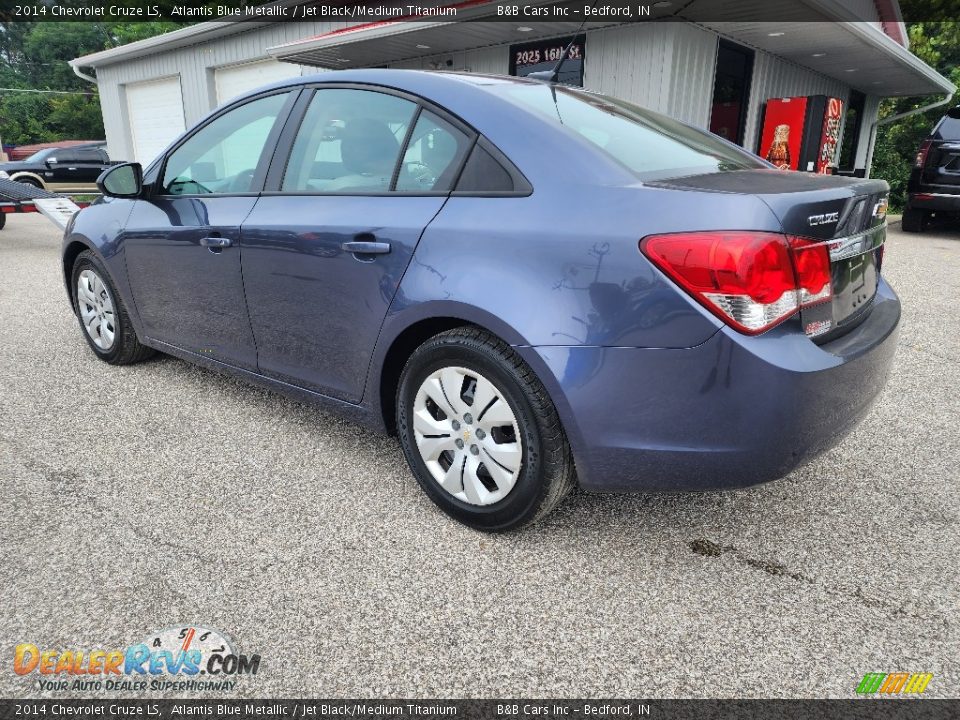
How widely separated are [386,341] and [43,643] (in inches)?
50.4

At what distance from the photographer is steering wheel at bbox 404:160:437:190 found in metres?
2.31

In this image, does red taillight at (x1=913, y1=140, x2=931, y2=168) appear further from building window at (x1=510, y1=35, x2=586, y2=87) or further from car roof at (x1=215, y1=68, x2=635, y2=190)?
car roof at (x1=215, y1=68, x2=635, y2=190)

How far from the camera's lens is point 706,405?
1.80m

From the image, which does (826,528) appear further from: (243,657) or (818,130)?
(818,130)

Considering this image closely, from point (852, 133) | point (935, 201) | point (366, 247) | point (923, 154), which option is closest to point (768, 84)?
point (923, 154)

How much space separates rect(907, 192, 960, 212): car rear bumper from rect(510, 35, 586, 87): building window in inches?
216

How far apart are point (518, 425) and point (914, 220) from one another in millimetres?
11809

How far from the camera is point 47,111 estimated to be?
45.5m

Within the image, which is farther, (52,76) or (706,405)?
(52,76)

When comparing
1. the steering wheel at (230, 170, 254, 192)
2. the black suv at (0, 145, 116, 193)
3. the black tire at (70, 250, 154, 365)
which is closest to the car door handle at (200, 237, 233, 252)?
the steering wheel at (230, 170, 254, 192)

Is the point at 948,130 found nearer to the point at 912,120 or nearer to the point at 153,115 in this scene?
the point at 912,120

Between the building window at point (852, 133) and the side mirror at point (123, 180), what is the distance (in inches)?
669

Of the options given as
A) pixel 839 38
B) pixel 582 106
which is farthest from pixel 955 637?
pixel 839 38

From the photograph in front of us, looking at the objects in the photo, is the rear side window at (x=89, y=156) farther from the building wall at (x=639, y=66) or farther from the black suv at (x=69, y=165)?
the building wall at (x=639, y=66)
